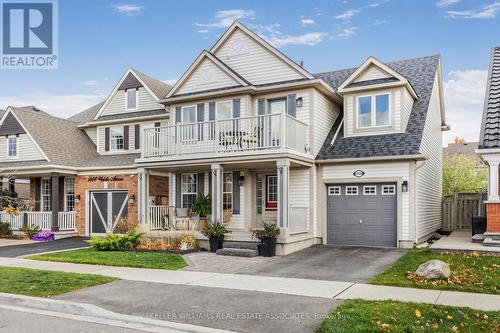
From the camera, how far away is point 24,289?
9969 mm

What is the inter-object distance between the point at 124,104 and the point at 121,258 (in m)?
11.5

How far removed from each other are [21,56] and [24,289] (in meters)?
11.4

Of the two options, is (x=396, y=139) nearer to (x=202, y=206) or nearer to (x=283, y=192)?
(x=283, y=192)

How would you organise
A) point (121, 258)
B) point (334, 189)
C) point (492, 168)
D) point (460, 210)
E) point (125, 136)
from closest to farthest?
point (121, 258)
point (492, 168)
point (334, 189)
point (460, 210)
point (125, 136)

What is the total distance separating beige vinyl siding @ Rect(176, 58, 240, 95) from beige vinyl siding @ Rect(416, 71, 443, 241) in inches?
315

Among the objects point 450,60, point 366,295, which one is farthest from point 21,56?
point 450,60

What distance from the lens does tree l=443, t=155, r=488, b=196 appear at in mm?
33062

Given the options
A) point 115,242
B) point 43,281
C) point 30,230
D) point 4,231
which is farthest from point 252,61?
point 4,231

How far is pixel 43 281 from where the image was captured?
1072cm

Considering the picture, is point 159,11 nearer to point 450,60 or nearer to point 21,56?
point 21,56

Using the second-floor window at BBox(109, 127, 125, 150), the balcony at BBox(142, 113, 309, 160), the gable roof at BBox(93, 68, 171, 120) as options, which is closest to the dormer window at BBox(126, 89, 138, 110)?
the gable roof at BBox(93, 68, 171, 120)

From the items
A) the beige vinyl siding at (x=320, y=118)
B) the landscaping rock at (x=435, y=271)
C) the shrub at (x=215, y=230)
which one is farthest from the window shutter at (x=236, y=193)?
the landscaping rock at (x=435, y=271)

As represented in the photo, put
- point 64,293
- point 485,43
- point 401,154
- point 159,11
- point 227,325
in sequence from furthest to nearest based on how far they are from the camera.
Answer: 1. point 485,43
2. point 159,11
3. point 401,154
4. point 64,293
5. point 227,325

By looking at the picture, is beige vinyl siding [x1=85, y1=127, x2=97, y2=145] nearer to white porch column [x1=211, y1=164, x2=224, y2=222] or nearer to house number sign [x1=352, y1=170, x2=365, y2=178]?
white porch column [x1=211, y1=164, x2=224, y2=222]
